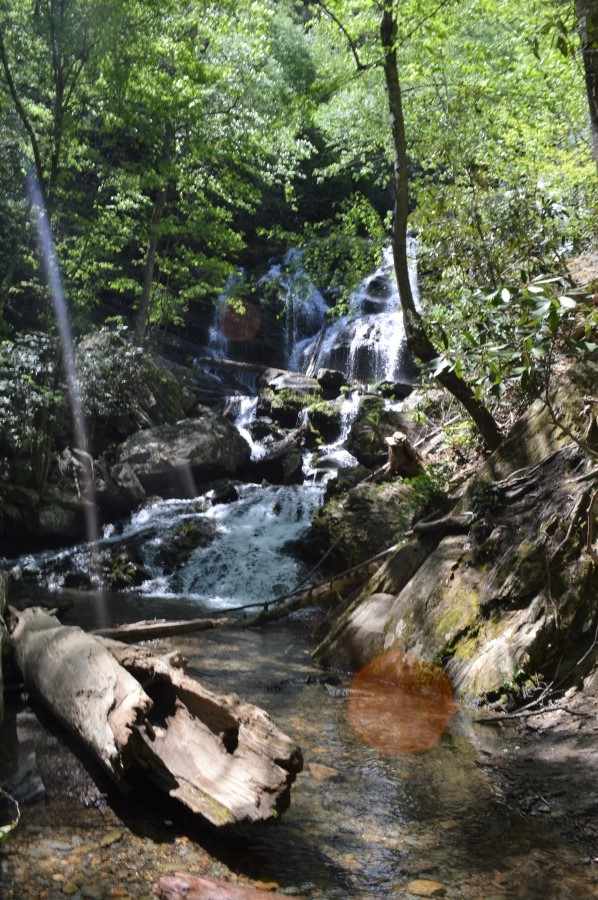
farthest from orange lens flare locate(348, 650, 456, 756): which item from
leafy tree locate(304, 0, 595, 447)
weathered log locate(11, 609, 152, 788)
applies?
leafy tree locate(304, 0, 595, 447)

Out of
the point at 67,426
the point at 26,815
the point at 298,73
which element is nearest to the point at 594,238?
the point at 26,815

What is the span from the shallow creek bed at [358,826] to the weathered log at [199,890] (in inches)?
4.5

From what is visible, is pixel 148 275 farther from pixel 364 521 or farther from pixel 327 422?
pixel 364 521

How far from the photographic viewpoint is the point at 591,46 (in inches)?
194

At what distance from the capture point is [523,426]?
7.00m

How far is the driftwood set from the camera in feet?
10.2

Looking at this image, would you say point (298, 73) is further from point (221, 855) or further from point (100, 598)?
point (221, 855)

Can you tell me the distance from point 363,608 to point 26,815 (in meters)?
4.41

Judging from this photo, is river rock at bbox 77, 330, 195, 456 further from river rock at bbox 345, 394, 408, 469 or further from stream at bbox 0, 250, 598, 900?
stream at bbox 0, 250, 598, 900

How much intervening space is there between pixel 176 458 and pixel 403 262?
376 inches

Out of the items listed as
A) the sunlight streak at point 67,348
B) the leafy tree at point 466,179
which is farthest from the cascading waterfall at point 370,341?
the sunlight streak at point 67,348

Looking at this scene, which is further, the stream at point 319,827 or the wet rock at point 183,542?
the wet rock at point 183,542

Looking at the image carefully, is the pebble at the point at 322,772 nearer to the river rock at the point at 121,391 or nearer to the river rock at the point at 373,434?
the river rock at the point at 373,434

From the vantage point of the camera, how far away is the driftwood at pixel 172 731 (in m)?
3.11
